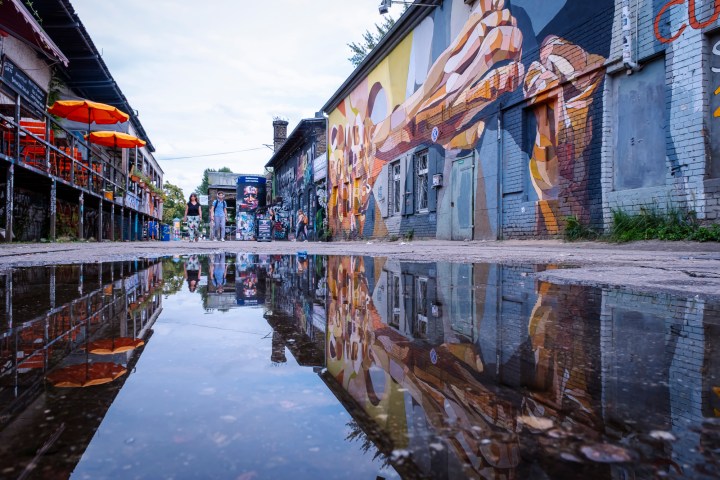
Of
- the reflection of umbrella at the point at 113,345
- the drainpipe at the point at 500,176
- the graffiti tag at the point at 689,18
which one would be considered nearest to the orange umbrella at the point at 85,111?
the drainpipe at the point at 500,176

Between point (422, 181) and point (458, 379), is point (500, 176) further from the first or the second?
point (458, 379)

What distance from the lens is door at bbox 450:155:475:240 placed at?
35.1 ft

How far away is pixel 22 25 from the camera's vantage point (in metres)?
7.82

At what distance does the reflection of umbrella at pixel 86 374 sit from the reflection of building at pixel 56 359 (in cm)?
1

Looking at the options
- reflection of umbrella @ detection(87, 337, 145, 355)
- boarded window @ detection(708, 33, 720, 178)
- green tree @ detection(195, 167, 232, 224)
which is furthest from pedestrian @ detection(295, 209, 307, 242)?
green tree @ detection(195, 167, 232, 224)

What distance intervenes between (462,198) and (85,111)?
31.3 ft

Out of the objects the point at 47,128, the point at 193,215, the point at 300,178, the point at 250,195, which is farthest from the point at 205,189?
the point at 47,128

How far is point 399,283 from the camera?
2332 millimetres

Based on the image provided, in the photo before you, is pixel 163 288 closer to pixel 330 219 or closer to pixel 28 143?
pixel 28 143

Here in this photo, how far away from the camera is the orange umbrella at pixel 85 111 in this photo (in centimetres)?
1140

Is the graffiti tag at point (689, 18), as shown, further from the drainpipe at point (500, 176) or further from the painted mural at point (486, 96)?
the drainpipe at point (500, 176)

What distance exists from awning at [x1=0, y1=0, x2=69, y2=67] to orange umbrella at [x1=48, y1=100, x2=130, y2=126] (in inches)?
114

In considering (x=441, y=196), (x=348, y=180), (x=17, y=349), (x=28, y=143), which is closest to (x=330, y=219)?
(x=348, y=180)

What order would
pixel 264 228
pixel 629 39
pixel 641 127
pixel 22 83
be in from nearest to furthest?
pixel 629 39
pixel 641 127
pixel 22 83
pixel 264 228
